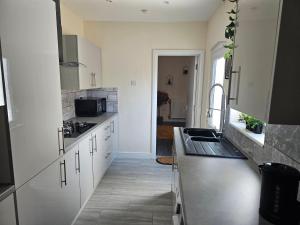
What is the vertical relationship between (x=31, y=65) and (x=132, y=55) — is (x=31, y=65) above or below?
below

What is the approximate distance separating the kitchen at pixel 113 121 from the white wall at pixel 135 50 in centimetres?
3

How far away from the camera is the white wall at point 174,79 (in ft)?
23.6

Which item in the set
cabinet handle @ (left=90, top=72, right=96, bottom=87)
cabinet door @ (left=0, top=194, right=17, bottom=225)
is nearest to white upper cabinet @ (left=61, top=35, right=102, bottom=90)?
cabinet handle @ (left=90, top=72, right=96, bottom=87)

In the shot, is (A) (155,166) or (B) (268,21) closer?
(B) (268,21)

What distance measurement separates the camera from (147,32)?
3.81 metres

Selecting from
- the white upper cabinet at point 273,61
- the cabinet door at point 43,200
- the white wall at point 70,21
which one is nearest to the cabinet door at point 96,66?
the white wall at point 70,21

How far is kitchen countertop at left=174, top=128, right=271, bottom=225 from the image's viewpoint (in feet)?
3.13

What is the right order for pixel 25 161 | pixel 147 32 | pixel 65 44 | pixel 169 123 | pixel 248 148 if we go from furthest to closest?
pixel 169 123, pixel 147 32, pixel 65 44, pixel 248 148, pixel 25 161

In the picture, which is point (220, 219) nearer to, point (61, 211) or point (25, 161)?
point (25, 161)

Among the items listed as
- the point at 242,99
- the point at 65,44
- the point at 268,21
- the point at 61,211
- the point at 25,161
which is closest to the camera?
the point at 268,21

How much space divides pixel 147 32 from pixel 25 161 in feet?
10.2

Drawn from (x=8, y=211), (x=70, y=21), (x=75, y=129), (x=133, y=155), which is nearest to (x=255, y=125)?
(x=8, y=211)

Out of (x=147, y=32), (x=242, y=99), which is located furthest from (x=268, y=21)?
(x=147, y=32)

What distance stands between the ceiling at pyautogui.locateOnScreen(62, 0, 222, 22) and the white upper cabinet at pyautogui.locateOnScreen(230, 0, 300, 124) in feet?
6.50
